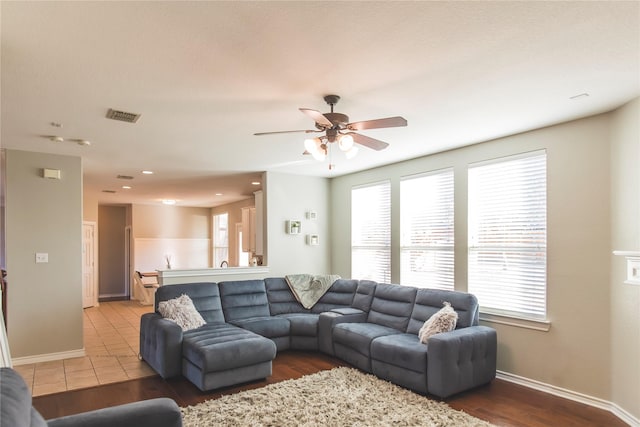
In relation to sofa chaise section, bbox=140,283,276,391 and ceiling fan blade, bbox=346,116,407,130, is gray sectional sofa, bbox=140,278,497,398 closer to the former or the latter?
sofa chaise section, bbox=140,283,276,391

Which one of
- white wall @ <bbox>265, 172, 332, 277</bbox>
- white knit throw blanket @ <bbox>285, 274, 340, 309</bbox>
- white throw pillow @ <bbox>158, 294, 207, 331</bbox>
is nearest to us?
white throw pillow @ <bbox>158, 294, 207, 331</bbox>

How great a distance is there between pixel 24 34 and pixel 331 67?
171 cm

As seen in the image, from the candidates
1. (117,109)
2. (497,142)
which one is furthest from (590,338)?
(117,109)

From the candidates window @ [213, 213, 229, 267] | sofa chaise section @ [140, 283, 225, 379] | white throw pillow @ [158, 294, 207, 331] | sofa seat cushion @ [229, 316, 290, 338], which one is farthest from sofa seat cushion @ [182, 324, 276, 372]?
window @ [213, 213, 229, 267]

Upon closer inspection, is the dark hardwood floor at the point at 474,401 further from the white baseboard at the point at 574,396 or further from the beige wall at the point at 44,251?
the beige wall at the point at 44,251

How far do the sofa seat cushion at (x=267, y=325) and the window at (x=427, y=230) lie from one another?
1771mm

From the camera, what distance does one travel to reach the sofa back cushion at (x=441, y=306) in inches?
158

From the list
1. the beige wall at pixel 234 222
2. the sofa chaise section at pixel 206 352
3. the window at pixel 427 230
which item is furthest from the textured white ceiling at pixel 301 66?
the beige wall at pixel 234 222

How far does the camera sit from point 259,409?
10.7 feet

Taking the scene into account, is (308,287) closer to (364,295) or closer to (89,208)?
(364,295)

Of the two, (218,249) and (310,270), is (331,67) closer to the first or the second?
(310,270)

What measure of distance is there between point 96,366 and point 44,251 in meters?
1.58

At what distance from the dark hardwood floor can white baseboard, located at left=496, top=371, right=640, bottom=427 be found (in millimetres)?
61

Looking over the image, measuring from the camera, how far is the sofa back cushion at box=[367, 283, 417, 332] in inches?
179
